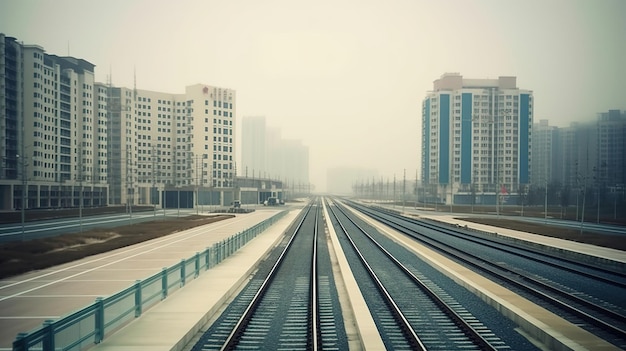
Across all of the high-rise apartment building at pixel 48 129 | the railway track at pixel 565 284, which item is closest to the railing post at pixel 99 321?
the railway track at pixel 565 284

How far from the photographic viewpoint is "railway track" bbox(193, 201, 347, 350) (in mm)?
11258

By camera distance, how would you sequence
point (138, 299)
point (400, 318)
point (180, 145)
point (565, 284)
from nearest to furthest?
point (138, 299) < point (400, 318) < point (565, 284) < point (180, 145)

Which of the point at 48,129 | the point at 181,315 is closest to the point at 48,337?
the point at 181,315

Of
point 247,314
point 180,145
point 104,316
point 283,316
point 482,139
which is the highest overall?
point 482,139

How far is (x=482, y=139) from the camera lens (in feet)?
447

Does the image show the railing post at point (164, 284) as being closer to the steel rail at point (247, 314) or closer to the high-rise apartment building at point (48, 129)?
the steel rail at point (247, 314)

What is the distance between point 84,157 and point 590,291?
3982 inches

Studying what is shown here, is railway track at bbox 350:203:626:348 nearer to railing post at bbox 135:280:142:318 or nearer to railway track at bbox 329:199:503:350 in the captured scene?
railway track at bbox 329:199:503:350

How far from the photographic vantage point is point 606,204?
76.9m

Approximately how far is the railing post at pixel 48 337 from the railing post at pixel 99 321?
1.86 m

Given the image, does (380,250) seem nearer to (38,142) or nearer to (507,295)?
(507,295)

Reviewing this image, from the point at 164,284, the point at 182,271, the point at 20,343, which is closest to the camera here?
the point at 20,343

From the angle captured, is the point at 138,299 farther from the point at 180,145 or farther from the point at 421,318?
the point at 180,145

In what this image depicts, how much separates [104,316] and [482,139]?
459ft
